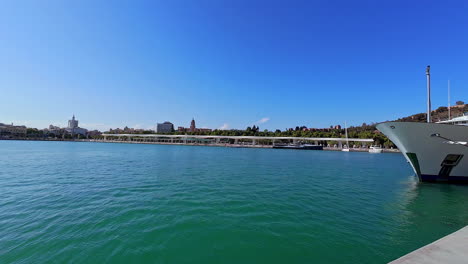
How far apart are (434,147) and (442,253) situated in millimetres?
15249

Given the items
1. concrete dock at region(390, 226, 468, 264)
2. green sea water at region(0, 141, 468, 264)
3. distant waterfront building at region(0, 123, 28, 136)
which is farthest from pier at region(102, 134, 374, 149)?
concrete dock at region(390, 226, 468, 264)

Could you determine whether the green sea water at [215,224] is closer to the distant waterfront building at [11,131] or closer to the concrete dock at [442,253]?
the concrete dock at [442,253]

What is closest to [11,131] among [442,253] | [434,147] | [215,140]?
[215,140]

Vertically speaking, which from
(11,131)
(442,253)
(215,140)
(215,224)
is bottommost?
(215,224)

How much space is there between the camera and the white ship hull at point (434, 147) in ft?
46.3

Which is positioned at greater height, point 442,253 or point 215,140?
point 215,140

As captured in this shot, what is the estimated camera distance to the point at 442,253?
4.16m

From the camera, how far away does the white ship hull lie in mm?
14125

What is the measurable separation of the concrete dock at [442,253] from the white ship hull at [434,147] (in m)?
12.8

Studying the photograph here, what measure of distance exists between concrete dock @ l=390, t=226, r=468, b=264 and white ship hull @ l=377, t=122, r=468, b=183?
12.8 m

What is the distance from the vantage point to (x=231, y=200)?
10758 millimetres

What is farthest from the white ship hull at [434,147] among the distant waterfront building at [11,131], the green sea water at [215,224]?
the distant waterfront building at [11,131]

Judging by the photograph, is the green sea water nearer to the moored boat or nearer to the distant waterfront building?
the moored boat

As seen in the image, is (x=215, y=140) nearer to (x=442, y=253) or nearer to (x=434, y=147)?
(x=434, y=147)
